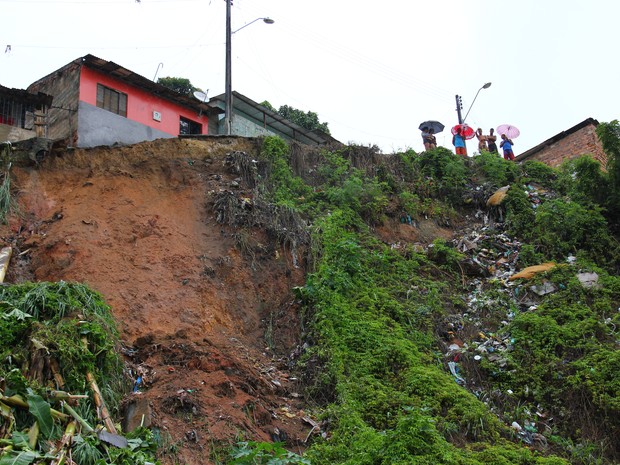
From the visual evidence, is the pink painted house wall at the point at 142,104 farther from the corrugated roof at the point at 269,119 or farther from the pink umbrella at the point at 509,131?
the pink umbrella at the point at 509,131

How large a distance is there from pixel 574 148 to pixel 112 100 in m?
13.0

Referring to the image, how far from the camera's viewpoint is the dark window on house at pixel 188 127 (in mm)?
18256

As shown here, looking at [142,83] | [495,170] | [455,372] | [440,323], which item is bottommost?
[455,372]

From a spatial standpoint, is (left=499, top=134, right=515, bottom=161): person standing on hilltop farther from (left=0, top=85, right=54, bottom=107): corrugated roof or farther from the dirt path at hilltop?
(left=0, top=85, right=54, bottom=107): corrugated roof

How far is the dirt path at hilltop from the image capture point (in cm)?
807

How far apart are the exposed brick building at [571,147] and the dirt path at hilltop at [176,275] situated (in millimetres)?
10008

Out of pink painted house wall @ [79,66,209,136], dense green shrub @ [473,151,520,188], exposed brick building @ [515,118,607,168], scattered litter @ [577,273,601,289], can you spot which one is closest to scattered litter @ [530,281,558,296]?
scattered litter @ [577,273,601,289]

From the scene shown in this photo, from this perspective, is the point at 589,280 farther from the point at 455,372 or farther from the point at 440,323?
the point at 455,372

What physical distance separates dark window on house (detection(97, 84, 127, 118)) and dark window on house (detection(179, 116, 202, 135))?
196 cm

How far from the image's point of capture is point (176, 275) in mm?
10789

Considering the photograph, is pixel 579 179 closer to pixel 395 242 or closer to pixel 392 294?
pixel 395 242

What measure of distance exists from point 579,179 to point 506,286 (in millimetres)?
3464

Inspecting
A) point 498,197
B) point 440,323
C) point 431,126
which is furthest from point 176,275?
point 431,126

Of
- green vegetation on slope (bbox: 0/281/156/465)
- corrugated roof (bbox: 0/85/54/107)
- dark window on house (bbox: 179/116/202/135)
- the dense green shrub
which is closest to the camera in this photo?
green vegetation on slope (bbox: 0/281/156/465)
